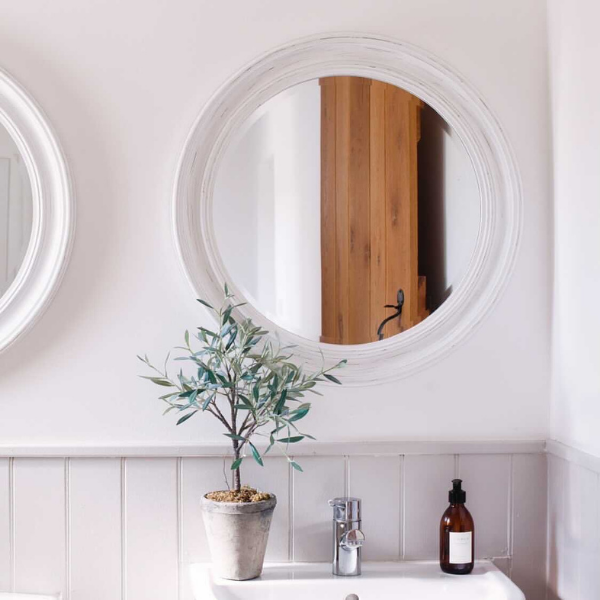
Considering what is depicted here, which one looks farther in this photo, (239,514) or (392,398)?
(392,398)

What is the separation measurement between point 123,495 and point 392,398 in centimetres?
52

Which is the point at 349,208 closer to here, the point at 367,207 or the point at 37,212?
the point at 367,207

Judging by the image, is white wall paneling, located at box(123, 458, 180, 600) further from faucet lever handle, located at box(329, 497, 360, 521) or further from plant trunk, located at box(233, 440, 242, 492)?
faucet lever handle, located at box(329, 497, 360, 521)

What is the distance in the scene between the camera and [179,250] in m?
1.31

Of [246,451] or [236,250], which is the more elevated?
[236,250]

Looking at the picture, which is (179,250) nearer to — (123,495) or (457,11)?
(123,495)

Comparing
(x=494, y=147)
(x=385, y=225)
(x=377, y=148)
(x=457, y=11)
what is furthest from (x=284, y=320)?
(x=457, y=11)

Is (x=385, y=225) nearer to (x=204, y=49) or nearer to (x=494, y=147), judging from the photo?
(x=494, y=147)

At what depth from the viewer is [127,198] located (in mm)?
1321

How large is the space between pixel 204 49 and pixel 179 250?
37 cm

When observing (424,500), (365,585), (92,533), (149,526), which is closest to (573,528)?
(424,500)

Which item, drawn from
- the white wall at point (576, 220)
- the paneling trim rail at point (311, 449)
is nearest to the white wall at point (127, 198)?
the paneling trim rail at point (311, 449)

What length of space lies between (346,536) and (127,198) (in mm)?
708

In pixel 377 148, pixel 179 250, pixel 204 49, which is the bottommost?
pixel 179 250
